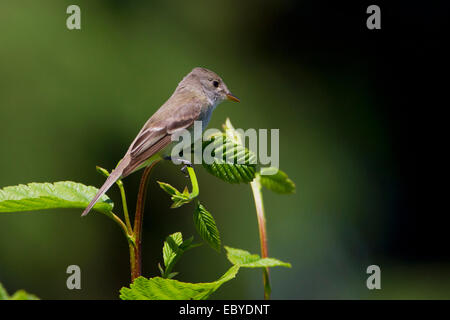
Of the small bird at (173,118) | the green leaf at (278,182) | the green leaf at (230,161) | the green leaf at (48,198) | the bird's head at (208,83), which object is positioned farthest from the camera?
the bird's head at (208,83)

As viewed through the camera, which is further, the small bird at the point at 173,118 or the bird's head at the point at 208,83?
the bird's head at the point at 208,83

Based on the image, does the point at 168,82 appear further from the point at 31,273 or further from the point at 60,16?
the point at 31,273

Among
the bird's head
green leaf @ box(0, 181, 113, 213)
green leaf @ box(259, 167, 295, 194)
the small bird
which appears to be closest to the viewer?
green leaf @ box(0, 181, 113, 213)

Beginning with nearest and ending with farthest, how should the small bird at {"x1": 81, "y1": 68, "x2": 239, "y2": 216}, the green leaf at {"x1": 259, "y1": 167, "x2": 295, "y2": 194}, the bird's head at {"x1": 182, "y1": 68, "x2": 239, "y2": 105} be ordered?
the green leaf at {"x1": 259, "y1": 167, "x2": 295, "y2": 194} → the small bird at {"x1": 81, "y1": 68, "x2": 239, "y2": 216} → the bird's head at {"x1": 182, "y1": 68, "x2": 239, "y2": 105}

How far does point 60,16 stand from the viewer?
4914 mm

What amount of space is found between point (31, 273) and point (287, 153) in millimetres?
2699

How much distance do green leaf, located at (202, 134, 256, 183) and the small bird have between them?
1.43 ft

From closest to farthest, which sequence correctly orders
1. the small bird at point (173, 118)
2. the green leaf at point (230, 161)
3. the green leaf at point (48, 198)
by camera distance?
1. the green leaf at point (48, 198)
2. the green leaf at point (230, 161)
3. the small bird at point (173, 118)

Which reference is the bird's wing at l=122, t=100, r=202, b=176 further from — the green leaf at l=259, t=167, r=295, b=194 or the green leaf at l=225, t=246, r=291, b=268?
the green leaf at l=225, t=246, r=291, b=268

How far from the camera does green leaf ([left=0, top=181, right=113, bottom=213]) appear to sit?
1.00 m

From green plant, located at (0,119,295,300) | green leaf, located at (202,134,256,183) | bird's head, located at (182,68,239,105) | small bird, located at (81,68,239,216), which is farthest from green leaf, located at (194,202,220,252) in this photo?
bird's head, located at (182,68,239,105)

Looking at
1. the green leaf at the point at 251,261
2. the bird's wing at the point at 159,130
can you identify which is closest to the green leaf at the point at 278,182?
the green leaf at the point at 251,261

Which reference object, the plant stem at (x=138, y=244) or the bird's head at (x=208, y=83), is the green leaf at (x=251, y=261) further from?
the bird's head at (x=208, y=83)

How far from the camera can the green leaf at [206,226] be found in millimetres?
1047
